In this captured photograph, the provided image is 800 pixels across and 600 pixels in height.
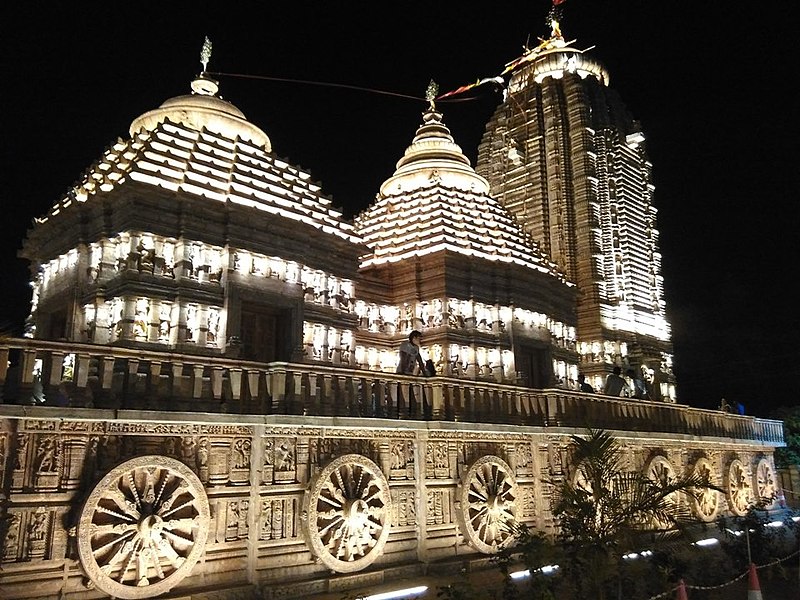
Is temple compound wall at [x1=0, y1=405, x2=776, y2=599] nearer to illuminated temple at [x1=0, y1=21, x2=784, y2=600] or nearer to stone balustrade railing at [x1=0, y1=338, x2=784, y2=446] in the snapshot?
illuminated temple at [x1=0, y1=21, x2=784, y2=600]

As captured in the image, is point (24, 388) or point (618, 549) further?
point (618, 549)

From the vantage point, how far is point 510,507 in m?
12.3

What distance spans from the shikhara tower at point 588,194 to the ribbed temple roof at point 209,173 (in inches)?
689

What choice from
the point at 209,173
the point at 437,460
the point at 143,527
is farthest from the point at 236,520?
the point at 209,173

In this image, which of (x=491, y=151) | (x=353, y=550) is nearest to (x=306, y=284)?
(x=353, y=550)

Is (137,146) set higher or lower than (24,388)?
higher

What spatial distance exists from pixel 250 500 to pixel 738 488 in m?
15.8

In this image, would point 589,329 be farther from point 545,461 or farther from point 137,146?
point 137,146

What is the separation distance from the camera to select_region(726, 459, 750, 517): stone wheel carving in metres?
18.3

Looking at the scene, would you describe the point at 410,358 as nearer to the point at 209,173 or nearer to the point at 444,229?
the point at 209,173

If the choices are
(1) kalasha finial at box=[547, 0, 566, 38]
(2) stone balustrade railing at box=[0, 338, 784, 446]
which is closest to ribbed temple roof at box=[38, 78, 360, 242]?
(2) stone balustrade railing at box=[0, 338, 784, 446]

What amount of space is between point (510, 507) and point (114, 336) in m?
10.1

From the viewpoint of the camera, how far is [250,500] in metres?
9.05

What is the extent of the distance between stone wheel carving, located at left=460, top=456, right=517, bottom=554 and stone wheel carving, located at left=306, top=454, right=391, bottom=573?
6.11 feet
